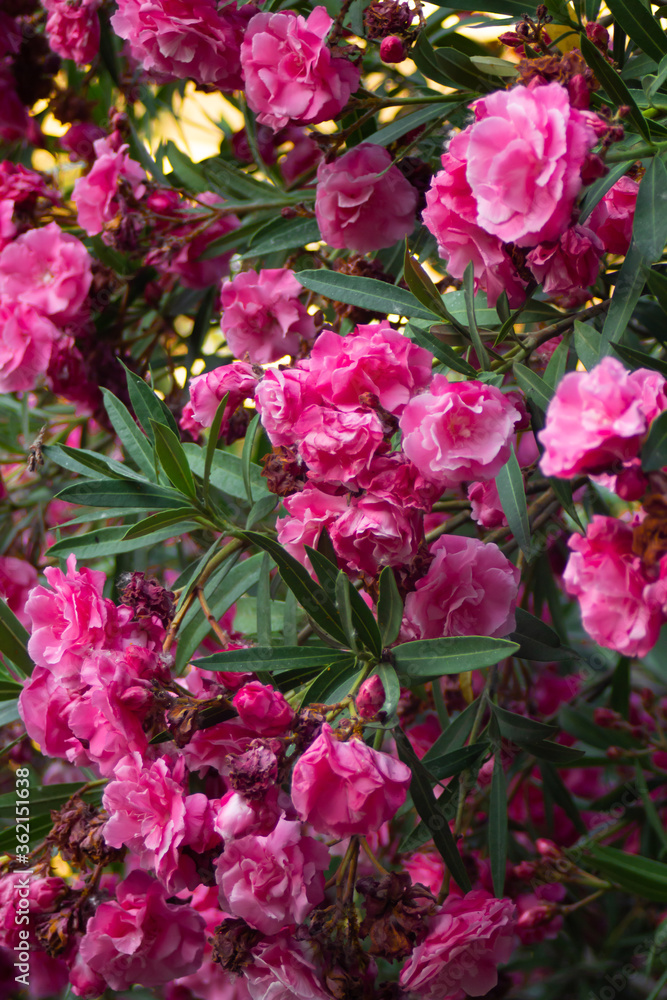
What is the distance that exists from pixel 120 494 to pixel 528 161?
0.56 meters

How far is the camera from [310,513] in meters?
0.82

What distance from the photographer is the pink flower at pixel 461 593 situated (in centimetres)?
83

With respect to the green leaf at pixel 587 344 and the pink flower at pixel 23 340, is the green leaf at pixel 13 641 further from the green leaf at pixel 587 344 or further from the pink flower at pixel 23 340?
the green leaf at pixel 587 344

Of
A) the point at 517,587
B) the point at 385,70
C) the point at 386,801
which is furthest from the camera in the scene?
the point at 385,70

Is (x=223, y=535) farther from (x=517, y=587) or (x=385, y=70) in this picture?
(x=385, y=70)

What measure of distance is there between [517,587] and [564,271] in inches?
12.9

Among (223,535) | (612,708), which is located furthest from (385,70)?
(612,708)

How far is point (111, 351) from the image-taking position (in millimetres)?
1515

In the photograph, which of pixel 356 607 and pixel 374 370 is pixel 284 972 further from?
pixel 374 370

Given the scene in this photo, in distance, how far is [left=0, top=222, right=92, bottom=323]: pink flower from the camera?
4.50ft

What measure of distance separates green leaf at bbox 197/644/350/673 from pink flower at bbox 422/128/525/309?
1.37 feet

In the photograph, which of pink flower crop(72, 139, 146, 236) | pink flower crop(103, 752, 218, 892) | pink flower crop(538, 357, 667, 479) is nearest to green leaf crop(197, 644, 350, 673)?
pink flower crop(103, 752, 218, 892)

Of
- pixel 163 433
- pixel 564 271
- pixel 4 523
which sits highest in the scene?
pixel 564 271

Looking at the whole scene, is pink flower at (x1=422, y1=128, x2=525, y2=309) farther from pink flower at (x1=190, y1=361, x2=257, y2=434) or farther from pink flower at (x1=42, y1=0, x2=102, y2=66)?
pink flower at (x1=42, y1=0, x2=102, y2=66)
